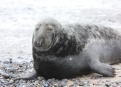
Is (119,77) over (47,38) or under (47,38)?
under

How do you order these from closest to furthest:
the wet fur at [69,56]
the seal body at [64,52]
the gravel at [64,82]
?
the gravel at [64,82] < the seal body at [64,52] < the wet fur at [69,56]

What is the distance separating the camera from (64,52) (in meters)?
7.60

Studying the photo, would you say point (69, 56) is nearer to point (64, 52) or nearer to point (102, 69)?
point (64, 52)

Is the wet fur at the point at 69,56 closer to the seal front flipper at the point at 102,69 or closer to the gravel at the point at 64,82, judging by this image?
the seal front flipper at the point at 102,69

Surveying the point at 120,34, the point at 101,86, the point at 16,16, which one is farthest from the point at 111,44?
the point at 16,16

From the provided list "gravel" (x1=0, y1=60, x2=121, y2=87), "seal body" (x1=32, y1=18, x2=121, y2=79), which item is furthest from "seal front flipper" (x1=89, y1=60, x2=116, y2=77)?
"gravel" (x1=0, y1=60, x2=121, y2=87)

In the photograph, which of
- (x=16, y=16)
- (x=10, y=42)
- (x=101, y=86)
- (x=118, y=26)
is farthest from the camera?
(x=16, y=16)

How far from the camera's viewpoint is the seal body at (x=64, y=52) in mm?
7246

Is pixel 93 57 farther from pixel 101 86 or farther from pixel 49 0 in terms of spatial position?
pixel 49 0

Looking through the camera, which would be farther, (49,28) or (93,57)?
A: (93,57)

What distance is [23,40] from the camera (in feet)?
40.2

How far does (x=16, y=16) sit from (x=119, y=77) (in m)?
9.97

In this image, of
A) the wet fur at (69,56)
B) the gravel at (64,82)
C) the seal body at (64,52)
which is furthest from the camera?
the wet fur at (69,56)

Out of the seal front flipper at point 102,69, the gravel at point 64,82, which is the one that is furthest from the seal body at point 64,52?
the gravel at point 64,82
